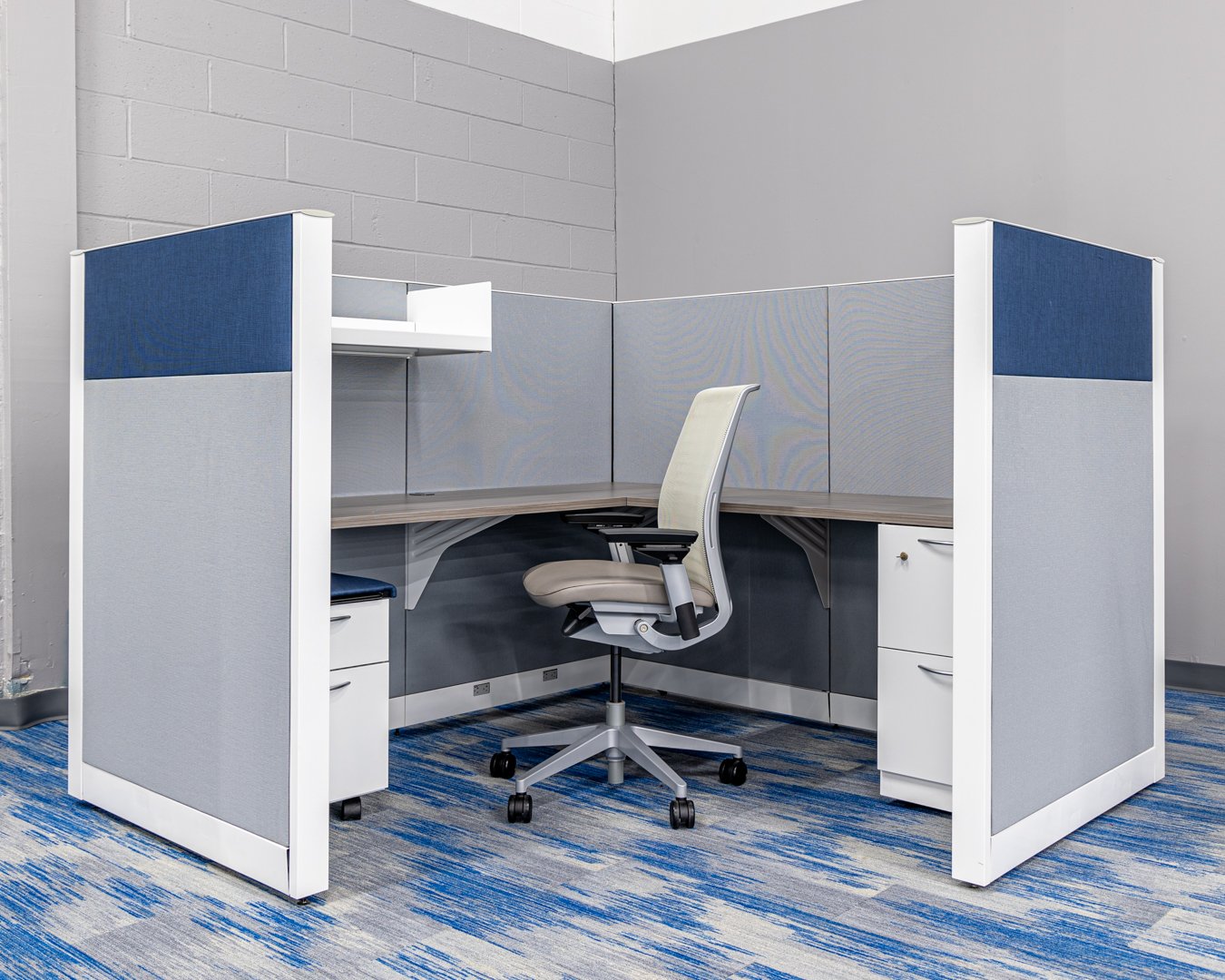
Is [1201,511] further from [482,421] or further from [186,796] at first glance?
[186,796]

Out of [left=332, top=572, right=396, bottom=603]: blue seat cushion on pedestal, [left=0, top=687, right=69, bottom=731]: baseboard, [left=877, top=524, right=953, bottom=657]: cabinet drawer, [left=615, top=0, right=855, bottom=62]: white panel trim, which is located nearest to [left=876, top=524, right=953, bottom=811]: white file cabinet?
[left=877, top=524, right=953, bottom=657]: cabinet drawer

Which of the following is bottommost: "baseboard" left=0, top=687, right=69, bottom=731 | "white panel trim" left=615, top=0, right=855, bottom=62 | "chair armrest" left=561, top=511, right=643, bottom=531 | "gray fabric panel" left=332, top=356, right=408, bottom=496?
"baseboard" left=0, top=687, right=69, bottom=731

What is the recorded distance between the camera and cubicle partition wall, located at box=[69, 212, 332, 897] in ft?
6.82

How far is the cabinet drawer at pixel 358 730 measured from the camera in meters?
2.53

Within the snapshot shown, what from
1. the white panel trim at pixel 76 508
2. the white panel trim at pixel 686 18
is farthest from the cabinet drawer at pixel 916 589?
the white panel trim at pixel 686 18

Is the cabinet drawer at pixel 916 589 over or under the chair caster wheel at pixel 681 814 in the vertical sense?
over

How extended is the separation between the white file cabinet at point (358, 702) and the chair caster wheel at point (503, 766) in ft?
1.12

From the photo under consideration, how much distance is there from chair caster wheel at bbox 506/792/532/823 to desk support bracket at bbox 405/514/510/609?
2.83 ft

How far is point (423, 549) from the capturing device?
3.28 m

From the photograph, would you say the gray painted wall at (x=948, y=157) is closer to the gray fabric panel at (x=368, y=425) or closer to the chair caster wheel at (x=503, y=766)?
the gray fabric panel at (x=368, y=425)

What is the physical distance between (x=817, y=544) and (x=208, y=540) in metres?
1.74

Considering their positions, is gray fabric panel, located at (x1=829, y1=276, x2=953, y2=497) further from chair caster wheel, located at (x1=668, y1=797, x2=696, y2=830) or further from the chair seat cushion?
chair caster wheel, located at (x1=668, y1=797, x2=696, y2=830)

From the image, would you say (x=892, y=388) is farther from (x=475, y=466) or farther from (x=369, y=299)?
(x=369, y=299)

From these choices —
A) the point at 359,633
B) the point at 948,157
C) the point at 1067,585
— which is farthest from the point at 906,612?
the point at 948,157
